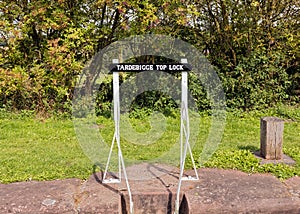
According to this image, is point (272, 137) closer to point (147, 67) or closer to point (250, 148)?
point (250, 148)

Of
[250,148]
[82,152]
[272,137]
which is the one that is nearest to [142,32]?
[82,152]

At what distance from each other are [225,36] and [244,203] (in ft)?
17.4

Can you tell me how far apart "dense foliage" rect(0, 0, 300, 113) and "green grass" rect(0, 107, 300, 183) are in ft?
1.76

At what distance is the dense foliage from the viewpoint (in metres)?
7.34

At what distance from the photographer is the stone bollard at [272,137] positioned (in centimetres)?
484

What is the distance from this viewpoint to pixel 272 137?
16.0ft

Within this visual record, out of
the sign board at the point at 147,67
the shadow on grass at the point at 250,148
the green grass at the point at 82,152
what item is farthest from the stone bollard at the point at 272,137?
the sign board at the point at 147,67

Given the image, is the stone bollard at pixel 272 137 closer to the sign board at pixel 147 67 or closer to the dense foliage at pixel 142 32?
the sign board at pixel 147 67

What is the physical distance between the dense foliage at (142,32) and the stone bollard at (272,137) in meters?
3.25

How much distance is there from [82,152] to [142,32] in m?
3.19

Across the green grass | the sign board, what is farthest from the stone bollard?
the sign board

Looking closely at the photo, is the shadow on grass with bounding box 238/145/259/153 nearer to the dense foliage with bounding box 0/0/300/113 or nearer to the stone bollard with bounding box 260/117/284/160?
the stone bollard with bounding box 260/117/284/160

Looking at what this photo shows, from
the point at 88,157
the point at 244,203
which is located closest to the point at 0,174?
the point at 88,157

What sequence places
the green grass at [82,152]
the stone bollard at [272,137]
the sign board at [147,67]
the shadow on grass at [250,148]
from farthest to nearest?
the shadow on grass at [250,148]
the stone bollard at [272,137]
the green grass at [82,152]
the sign board at [147,67]
